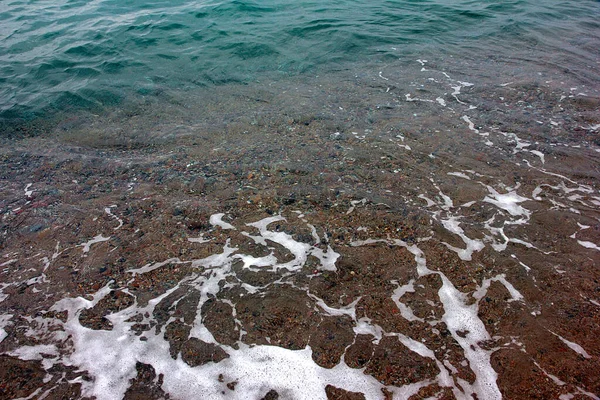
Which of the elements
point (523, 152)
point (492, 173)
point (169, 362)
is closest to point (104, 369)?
point (169, 362)

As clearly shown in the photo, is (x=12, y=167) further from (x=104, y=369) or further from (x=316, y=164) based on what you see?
(x=316, y=164)

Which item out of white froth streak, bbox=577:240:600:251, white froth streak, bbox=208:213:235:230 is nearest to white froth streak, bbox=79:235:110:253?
white froth streak, bbox=208:213:235:230

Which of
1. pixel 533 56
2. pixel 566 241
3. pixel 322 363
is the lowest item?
pixel 322 363

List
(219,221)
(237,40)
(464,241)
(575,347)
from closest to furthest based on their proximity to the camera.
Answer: (575,347) < (464,241) < (219,221) < (237,40)

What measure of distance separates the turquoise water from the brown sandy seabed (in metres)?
3.03

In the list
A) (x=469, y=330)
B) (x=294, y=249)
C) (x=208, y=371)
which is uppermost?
(x=294, y=249)

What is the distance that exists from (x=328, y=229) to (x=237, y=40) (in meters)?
13.1

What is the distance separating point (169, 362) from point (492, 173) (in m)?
7.24

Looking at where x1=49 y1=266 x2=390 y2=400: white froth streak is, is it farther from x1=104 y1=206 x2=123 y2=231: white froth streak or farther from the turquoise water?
the turquoise water

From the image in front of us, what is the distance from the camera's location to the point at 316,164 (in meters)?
7.92

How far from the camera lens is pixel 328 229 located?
6.40 meters

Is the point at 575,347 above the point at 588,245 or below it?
below

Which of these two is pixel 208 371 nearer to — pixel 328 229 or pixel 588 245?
pixel 328 229

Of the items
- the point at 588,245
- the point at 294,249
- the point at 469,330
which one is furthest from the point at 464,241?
the point at 294,249
